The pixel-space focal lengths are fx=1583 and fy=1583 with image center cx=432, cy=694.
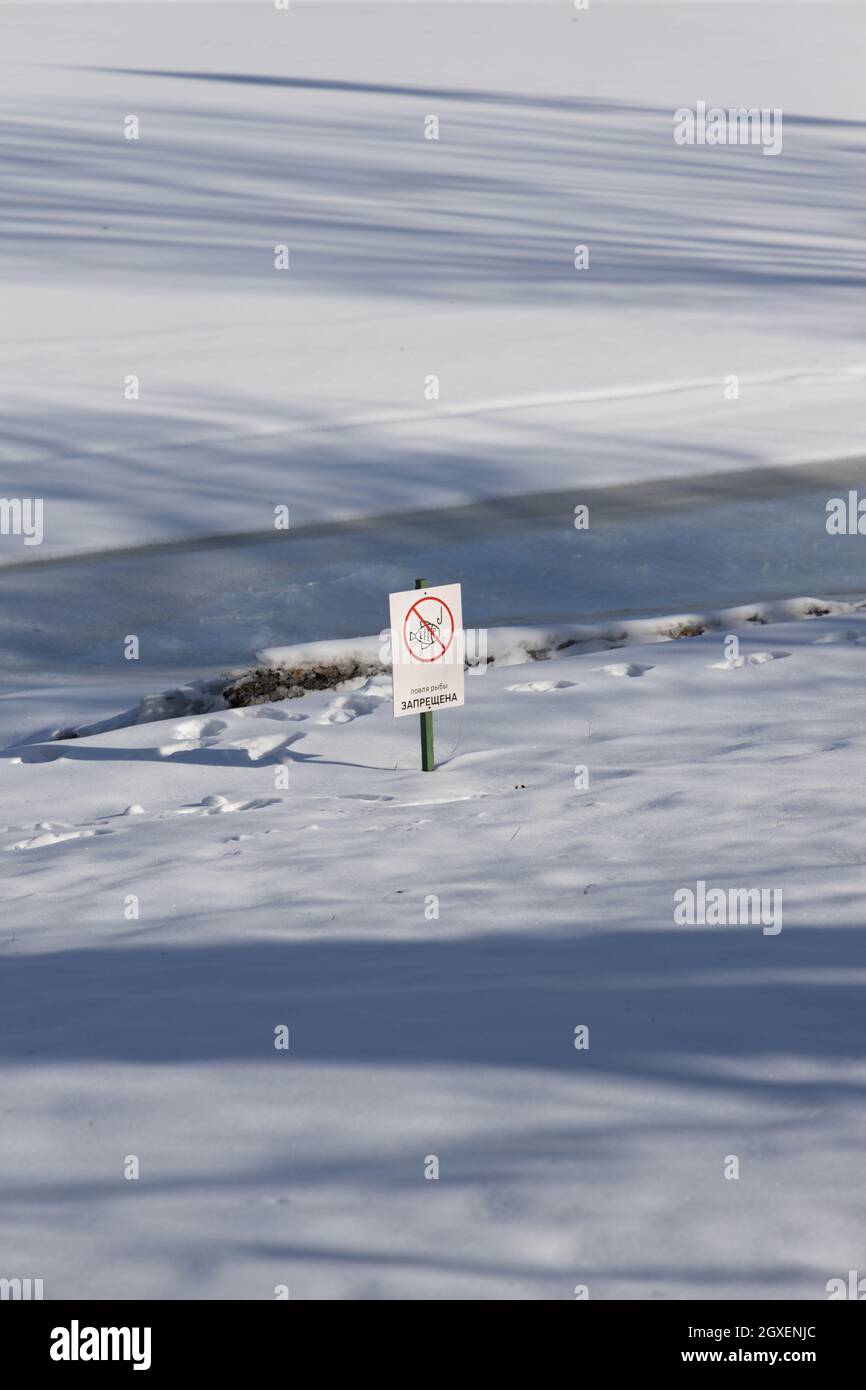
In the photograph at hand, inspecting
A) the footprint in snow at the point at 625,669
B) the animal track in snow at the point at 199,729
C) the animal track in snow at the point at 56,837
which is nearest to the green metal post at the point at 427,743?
the animal track in snow at the point at 199,729

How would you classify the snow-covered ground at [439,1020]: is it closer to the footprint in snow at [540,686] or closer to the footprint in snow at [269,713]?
the footprint in snow at [269,713]

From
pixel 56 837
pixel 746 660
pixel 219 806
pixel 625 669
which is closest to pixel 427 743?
pixel 219 806

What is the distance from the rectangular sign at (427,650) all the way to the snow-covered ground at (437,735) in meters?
0.32

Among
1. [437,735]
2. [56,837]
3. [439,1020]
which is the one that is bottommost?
[439,1020]

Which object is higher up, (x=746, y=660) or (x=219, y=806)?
(x=746, y=660)

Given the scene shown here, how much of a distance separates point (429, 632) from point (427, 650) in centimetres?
6

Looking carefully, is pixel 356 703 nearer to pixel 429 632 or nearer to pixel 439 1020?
pixel 429 632

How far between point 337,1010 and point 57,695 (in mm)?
3607

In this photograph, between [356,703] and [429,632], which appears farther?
[356,703]

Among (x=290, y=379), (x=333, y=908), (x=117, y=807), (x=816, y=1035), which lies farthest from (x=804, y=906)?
(x=290, y=379)

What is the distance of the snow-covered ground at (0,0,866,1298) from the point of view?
2.79 metres

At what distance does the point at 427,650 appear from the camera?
5418 millimetres

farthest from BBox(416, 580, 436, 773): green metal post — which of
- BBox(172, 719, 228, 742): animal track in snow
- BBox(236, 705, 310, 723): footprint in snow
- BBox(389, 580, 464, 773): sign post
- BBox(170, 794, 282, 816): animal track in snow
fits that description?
BBox(172, 719, 228, 742): animal track in snow

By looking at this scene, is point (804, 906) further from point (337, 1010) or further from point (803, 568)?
point (803, 568)
